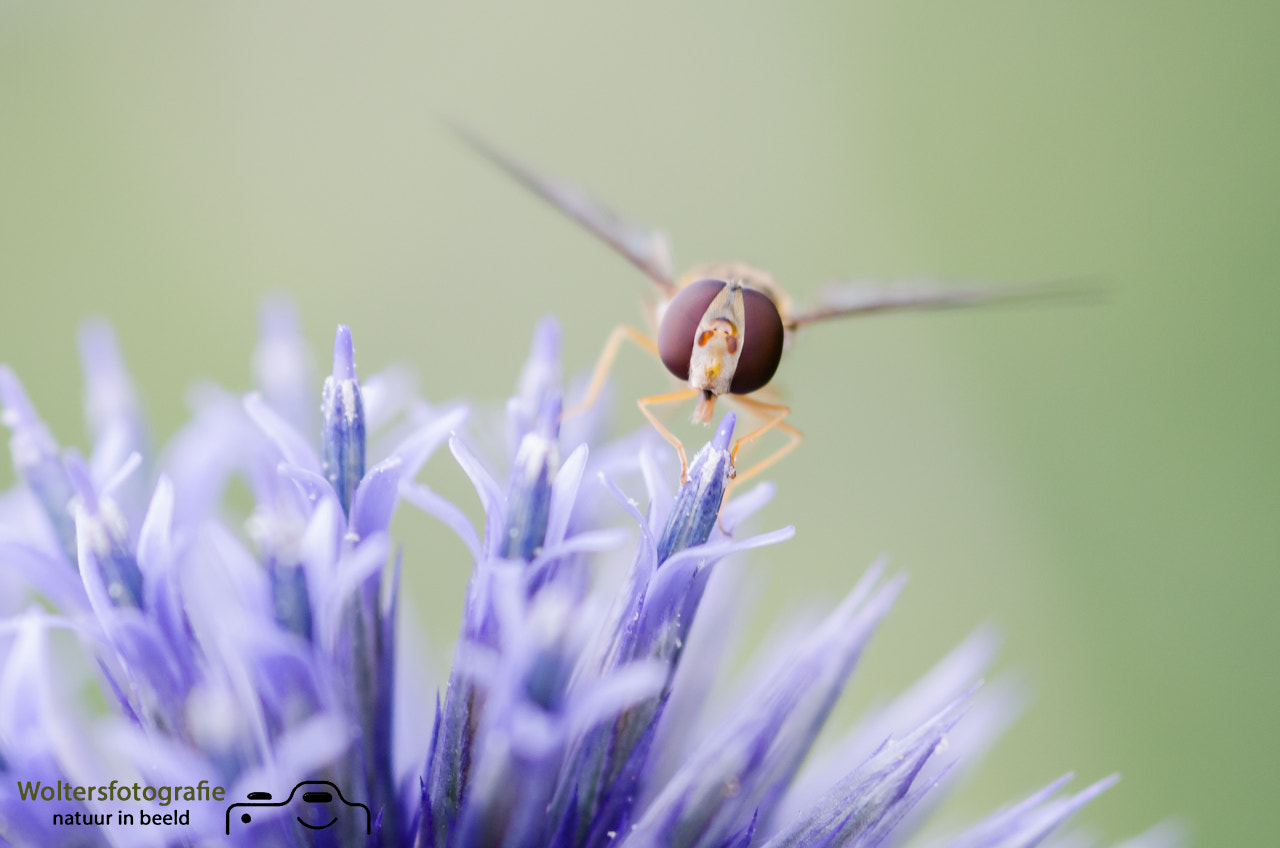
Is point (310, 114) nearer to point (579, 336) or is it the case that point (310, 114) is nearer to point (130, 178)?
point (130, 178)

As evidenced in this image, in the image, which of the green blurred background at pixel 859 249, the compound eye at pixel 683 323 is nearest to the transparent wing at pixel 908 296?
the compound eye at pixel 683 323

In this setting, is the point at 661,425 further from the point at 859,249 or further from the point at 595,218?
the point at 859,249

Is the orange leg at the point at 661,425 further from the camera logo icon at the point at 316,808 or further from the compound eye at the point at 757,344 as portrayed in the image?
the camera logo icon at the point at 316,808

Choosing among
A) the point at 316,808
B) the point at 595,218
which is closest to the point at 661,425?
the point at 595,218

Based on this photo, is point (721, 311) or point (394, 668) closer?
point (394, 668)

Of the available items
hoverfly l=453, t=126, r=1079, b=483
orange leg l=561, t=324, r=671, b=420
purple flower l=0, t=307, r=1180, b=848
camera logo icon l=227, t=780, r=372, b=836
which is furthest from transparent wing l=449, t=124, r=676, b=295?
camera logo icon l=227, t=780, r=372, b=836

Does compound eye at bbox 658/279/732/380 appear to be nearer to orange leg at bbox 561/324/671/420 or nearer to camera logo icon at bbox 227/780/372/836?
orange leg at bbox 561/324/671/420
